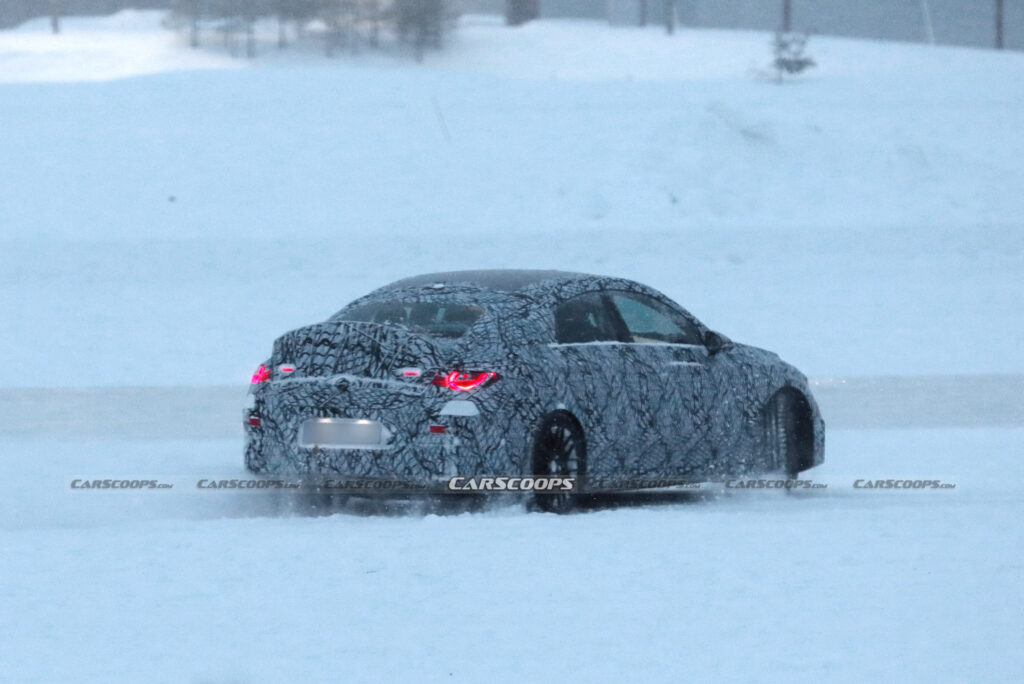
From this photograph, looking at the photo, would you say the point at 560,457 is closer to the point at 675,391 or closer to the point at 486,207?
the point at 675,391

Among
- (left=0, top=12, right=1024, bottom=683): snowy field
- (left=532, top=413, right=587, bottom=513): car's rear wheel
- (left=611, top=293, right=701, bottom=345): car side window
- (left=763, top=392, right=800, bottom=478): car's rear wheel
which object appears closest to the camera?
(left=0, top=12, right=1024, bottom=683): snowy field

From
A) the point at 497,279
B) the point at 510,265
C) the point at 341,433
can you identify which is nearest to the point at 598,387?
the point at 497,279

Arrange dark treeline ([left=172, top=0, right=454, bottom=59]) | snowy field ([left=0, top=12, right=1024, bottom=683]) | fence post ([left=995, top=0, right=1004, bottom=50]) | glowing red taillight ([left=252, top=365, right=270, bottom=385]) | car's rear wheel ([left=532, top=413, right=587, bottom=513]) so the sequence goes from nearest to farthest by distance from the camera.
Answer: snowy field ([left=0, top=12, right=1024, bottom=683]) → car's rear wheel ([left=532, top=413, right=587, bottom=513]) → glowing red taillight ([left=252, top=365, right=270, bottom=385]) → dark treeline ([left=172, top=0, right=454, bottom=59]) → fence post ([left=995, top=0, right=1004, bottom=50])

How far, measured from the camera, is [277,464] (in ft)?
29.8

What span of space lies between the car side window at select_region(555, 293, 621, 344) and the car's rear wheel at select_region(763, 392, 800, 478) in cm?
132

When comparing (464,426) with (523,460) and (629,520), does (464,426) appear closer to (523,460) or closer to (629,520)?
(523,460)

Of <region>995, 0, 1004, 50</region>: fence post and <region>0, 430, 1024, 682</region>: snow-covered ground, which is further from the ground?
<region>0, 430, 1024, 682</region>: snow-covered ground

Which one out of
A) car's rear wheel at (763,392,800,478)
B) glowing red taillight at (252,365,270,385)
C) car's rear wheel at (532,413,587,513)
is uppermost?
glowing red taillight at (252,365,270,385)

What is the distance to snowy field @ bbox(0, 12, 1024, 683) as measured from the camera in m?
6.43

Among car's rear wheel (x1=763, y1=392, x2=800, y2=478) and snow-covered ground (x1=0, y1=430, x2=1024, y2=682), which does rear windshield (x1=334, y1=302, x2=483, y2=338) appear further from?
car's rear wheel (x1=763, y1=392, x2=800, y2=478)

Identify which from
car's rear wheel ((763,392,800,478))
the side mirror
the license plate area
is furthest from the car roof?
car's rear wheel ((763,392,800,478))

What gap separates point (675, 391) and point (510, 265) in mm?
13110

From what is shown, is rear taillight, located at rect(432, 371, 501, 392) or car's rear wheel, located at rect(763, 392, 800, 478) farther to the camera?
car's rear wheel, located at rect(763, 392, 800, 478)

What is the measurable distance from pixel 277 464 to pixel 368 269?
44.2 feet
